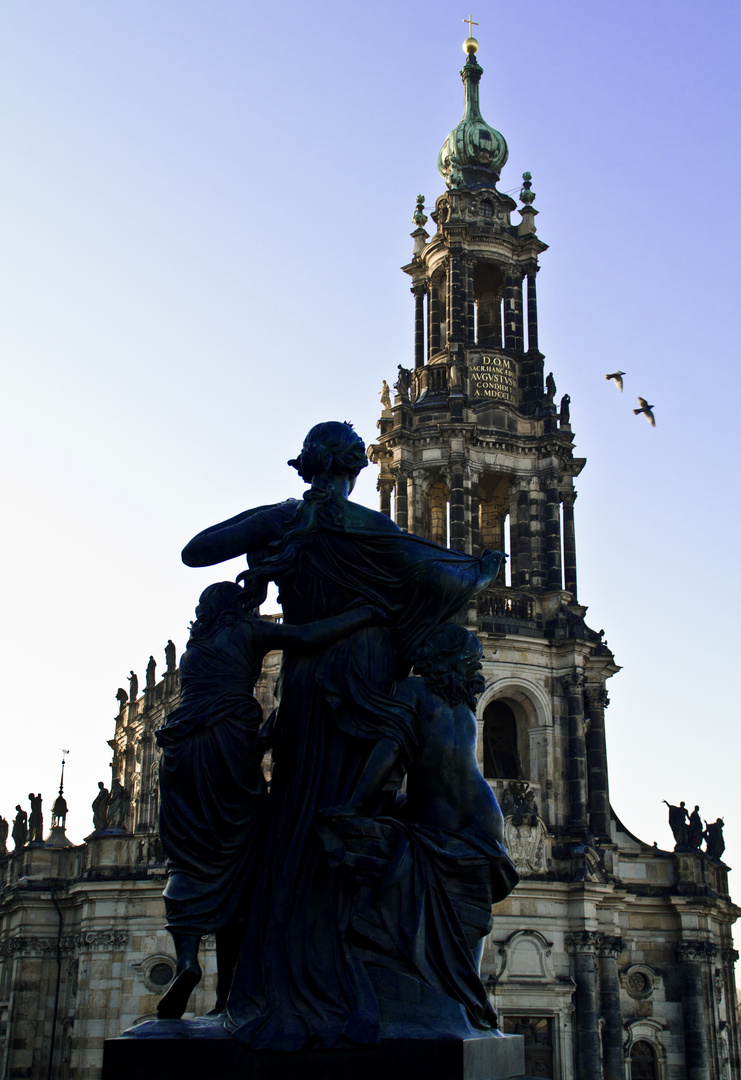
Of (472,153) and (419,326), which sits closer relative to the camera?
(419,326)

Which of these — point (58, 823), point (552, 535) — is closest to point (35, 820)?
point (58, 823)

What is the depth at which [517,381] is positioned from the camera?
44969 mm

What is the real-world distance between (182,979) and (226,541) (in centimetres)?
193

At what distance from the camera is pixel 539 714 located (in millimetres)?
39938

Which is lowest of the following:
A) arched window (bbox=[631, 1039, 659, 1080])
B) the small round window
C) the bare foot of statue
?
arched window (bbox=[631, 1039, 659, 1080])

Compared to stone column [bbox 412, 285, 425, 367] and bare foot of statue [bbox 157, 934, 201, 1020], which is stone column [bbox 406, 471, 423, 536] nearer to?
stone column [bbox 412, 285, 425, 367]

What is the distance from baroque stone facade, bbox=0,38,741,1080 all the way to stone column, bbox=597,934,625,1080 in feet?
0.20

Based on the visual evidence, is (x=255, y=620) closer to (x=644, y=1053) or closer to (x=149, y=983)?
(x=149, y=983)

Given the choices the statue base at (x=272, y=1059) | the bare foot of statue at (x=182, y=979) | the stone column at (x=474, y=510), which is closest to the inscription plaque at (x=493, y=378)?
the stone column at (x=474, y=510)

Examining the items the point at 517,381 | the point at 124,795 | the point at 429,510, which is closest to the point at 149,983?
the point at 124,795

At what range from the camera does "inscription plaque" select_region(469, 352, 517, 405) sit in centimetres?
4406

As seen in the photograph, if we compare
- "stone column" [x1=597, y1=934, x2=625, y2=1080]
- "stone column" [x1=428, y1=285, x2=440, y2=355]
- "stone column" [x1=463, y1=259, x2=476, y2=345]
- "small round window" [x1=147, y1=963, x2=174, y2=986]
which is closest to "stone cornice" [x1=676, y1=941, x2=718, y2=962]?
"stone column" [x1=597, y1=934, x2=625, y2=1080]

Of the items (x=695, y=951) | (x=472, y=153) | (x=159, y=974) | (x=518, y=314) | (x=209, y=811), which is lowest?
(x=209, y=811)

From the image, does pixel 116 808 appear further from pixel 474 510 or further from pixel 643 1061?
pixel 643 1061
